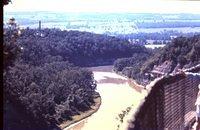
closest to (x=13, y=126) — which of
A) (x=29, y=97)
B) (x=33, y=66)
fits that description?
(x=29, y=97)

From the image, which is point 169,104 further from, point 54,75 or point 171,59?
point 54,75

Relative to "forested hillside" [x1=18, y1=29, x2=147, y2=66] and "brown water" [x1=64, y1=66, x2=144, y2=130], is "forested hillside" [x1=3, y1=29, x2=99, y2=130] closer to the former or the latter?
"forested hillside" [x1=18, y1=29, x2=147, y2=66]

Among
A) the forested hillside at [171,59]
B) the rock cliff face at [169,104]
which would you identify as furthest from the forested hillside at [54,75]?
the rock cliff face at [169,104]

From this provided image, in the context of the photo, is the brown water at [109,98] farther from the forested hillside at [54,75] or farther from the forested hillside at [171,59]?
the forested hillside at [54,75]

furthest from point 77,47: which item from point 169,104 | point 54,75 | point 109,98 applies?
point 169,104

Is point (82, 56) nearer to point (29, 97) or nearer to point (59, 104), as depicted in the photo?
point (59, 104)

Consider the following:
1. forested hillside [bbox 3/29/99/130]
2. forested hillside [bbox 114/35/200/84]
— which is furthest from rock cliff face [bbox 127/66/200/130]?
forested hillside [bbox 114/35/200/84]
